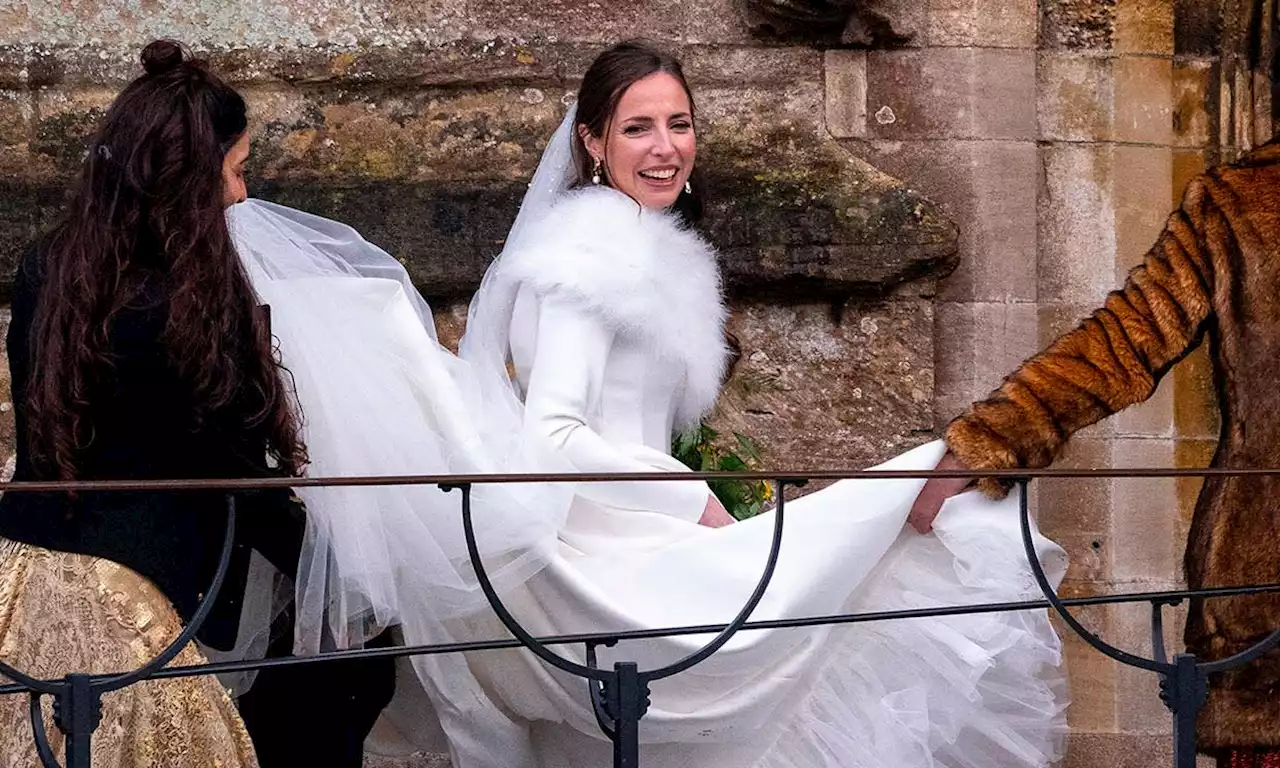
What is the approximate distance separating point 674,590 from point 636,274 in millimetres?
643

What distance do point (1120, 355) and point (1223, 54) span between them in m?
1.73

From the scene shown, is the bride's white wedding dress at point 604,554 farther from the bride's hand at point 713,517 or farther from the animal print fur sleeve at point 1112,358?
the animal print fur sleeve at point 1112,358

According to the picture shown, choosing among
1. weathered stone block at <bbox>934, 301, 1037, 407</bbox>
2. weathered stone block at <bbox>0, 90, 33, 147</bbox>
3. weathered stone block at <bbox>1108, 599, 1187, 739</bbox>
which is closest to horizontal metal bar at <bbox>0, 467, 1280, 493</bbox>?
weathered stone block at <bbox>934, 301, 1037, 407</bbox>

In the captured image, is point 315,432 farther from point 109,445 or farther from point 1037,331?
point 1037,331

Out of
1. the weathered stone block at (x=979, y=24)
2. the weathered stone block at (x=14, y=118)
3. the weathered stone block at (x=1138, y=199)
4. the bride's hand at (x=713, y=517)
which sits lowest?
the bride's hand at (x=713, y=517)

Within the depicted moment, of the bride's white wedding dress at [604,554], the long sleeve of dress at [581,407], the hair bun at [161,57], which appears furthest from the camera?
the long sleeve of dress at [581,407]

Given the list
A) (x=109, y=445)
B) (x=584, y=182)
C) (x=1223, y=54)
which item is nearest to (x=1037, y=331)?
(x=1223, y=54)

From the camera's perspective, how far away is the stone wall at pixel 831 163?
525 cm

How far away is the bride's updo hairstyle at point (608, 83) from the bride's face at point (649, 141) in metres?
0.02

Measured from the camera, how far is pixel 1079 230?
18.4 ft

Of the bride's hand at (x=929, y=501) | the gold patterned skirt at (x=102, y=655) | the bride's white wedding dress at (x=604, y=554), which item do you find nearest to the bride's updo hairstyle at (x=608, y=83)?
the bride's white wedding dress at (x=604, y=554)

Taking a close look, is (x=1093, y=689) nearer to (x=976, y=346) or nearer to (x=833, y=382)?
(x=976, y=346)

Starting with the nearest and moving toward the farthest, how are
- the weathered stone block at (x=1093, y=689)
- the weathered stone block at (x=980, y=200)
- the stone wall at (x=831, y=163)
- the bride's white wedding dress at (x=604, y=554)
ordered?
the bride's white wedding dress at (x=604, y=554), the stone wall at (x=831, y=163), the weathered stone block at (x=980, y=200), the weathered stone block at (x=1093, y=689)

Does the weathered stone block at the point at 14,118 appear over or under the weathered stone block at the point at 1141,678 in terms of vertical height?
over
